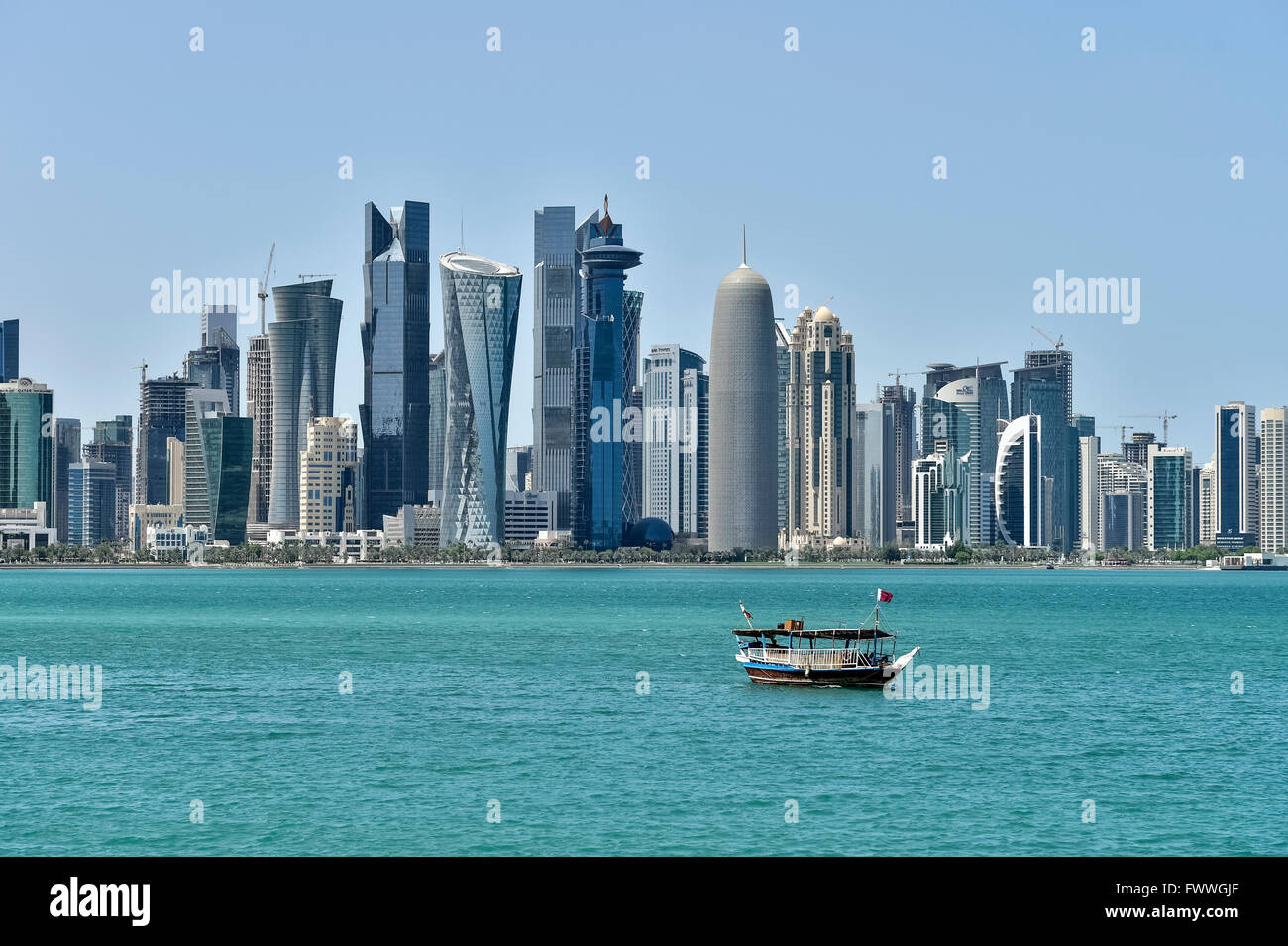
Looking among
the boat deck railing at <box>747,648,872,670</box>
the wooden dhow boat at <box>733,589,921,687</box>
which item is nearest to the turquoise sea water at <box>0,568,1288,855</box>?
the wooden dhow boat at <box>733,589,921,687</box>

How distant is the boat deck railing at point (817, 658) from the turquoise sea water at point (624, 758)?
2264 mm

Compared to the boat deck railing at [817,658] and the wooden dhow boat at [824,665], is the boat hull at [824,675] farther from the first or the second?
the boat deck railing at [817,658]

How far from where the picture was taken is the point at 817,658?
292ft

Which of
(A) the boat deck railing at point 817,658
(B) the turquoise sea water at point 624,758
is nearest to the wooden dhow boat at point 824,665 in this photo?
(A) the boat deck railing at point 817,658

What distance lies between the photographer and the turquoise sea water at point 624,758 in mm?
46312

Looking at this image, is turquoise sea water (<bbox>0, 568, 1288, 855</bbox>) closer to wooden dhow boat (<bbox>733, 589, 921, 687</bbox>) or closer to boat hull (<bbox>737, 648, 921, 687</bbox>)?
boat hull (<bbox>737, 648, 921, 687</bbox>)

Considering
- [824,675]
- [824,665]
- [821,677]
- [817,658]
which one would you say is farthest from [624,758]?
[817,658]

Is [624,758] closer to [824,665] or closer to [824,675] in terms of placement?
[824,675]

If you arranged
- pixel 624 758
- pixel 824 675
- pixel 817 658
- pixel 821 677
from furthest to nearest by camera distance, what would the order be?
pixel 817 658 < pixel 821 677 < pixel 824 675 < pixel 624 758

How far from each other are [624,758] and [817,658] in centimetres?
3038

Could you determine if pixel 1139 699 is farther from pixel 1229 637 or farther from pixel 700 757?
pixel 1229 637
